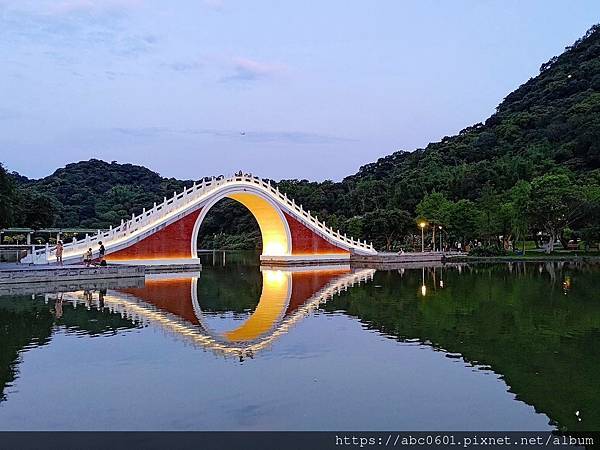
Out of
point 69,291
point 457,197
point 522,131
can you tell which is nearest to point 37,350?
point 69,291

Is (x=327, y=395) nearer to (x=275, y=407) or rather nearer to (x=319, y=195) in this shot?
(x=275, y=407)

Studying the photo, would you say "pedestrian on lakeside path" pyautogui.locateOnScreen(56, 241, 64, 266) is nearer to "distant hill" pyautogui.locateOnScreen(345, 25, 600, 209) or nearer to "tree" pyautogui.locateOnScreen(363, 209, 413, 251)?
"tree" pyautogui.locateOnScreen(363, 209, 413, 251)

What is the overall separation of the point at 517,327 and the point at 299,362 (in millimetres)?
5573

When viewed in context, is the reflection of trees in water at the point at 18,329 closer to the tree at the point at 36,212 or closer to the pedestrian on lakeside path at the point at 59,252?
the pedestrian on lakeside path at the point at 59,252

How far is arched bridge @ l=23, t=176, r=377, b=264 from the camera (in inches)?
1121

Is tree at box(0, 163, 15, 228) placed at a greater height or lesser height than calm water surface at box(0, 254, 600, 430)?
greater

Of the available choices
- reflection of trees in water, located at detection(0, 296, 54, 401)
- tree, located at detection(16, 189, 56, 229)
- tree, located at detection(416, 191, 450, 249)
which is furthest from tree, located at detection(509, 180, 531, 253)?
reflection of trees in water, located at detection(0, 296, 54, 401)

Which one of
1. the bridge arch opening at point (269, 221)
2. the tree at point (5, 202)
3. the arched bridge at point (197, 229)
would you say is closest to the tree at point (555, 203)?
the arched bridge at point (197, 229)

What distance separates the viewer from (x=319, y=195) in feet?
227

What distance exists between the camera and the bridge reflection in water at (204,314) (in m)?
12.0

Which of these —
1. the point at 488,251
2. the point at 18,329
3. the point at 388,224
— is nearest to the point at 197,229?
the point at 388,224

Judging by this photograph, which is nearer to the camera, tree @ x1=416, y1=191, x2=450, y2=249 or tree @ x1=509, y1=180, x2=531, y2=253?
tree @ x1=509, y1=180, x2=531, y2=253

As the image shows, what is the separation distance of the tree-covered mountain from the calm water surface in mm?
15381
